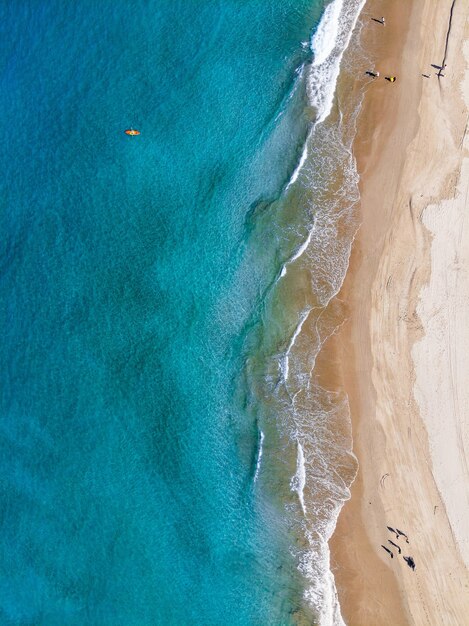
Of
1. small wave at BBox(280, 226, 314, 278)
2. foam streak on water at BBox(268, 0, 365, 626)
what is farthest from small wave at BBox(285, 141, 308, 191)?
small wave at BBox(280, 226, 314, 278)

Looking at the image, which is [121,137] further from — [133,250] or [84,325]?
[84,325]

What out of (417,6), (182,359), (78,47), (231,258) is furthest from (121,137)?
(417,6)

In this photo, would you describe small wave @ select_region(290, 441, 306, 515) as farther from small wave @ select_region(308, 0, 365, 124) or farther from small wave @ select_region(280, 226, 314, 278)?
small wave @ select_region(308, 0, 365, 124)

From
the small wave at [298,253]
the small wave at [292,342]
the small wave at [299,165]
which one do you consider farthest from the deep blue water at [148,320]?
the small wave at [292,342]

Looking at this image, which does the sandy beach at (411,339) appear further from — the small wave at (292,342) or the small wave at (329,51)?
the small wave at (329,51)

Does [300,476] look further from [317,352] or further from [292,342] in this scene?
[292,342]

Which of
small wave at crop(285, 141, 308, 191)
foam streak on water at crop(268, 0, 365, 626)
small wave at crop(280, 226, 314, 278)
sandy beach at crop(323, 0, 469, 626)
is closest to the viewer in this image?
sandy beach at crop(323, 0, 469, 626)

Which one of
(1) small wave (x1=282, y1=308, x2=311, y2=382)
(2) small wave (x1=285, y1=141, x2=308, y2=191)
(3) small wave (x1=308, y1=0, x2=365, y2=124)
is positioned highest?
(3) small wave (x1=308, y1=0, x2=365, y2=124)
